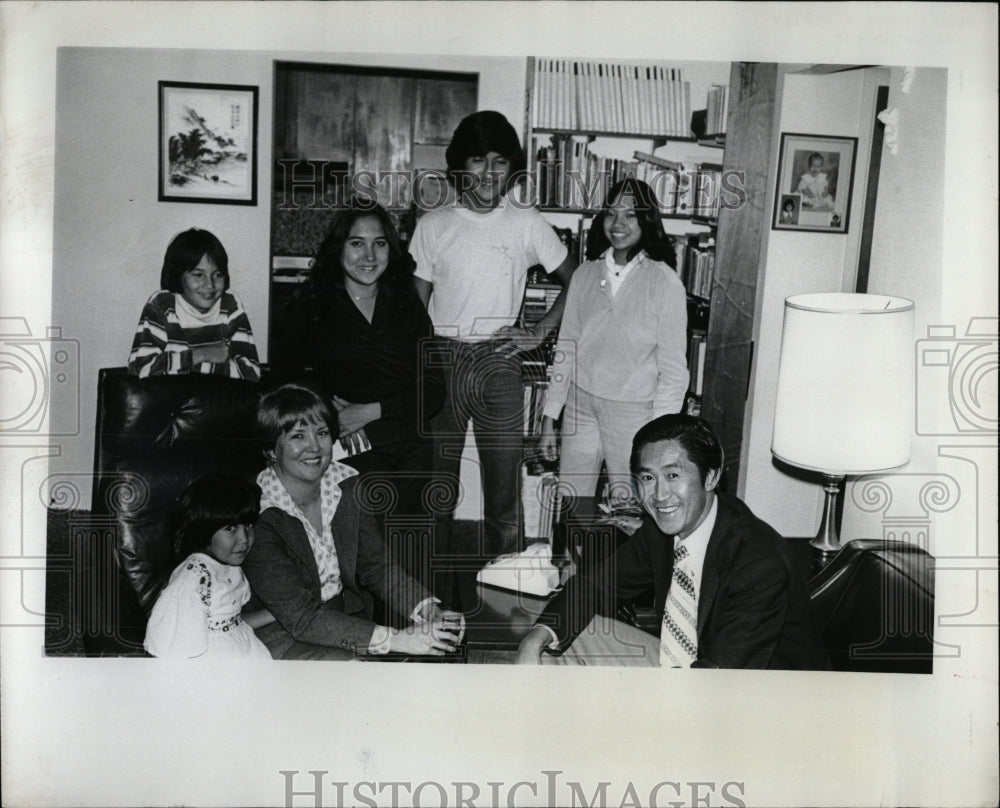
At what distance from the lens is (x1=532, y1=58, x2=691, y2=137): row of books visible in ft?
8.43

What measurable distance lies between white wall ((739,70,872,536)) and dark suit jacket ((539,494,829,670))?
9 centimetres

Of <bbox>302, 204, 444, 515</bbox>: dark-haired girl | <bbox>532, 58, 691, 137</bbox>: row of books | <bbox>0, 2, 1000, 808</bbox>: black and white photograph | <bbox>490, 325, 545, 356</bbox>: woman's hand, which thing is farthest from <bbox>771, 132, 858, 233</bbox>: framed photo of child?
<bbox>302, 204, 444, 515</bbox>: dark-haired girl

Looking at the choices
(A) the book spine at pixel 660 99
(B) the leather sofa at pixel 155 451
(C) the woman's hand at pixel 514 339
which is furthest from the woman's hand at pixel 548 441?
(A) the book spine at pixel 660 99

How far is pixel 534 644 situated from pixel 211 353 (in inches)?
43.4

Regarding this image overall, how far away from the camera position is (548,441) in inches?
105

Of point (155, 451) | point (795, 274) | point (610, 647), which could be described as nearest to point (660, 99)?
point (795, 274)

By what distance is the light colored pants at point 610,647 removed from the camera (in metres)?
2.71

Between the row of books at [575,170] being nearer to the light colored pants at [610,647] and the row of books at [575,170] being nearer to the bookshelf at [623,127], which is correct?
the bookshelf at [623,127]

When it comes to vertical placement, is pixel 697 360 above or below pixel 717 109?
below

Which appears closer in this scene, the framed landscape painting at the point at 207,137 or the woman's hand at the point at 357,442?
the framed landscape painting at the point at 207,137

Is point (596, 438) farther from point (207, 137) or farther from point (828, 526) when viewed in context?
point (207, 137)

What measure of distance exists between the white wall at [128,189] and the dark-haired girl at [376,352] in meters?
0.16

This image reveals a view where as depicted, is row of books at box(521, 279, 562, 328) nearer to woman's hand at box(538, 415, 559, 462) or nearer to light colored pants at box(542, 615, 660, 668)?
woman's hand at box(538, 415, 559, 462)

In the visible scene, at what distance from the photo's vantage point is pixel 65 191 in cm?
258
